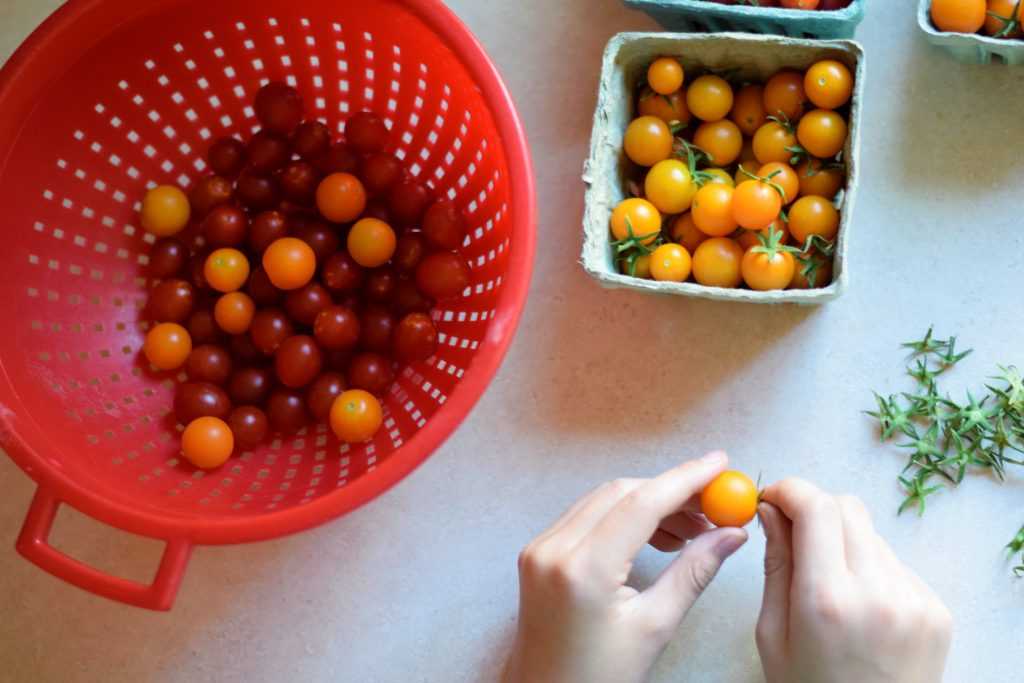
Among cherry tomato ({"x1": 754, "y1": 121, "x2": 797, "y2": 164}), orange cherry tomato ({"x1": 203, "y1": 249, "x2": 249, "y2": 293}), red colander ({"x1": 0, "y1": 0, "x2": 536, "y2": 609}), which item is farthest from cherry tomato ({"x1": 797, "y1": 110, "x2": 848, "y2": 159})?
orange cherry tomato ({"x1": 203, "y1": 249, "x2": 249, "y2": 293})

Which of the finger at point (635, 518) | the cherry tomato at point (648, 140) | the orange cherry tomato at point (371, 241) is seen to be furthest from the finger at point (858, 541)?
the orange cherry tomato at point (371, 241)

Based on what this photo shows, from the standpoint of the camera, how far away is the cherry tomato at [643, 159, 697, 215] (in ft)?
2.88

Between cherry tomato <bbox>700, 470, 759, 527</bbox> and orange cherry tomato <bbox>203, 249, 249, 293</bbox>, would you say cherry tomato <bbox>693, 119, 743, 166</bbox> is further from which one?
orange cherry tomato <bbox>203, 249, 249, 293</bbox>

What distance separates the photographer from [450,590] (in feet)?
3.18

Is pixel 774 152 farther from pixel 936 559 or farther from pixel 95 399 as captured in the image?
pixel 95 399

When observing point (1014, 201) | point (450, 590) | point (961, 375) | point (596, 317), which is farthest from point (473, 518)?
point (1014, 201)

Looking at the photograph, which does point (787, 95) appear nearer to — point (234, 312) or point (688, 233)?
point (688, 233)

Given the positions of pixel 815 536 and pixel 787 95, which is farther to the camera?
pixel 787 95

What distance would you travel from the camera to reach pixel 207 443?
2.85 feet

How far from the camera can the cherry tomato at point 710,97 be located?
2.94 feet

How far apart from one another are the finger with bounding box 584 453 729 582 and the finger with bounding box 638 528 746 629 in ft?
0.12

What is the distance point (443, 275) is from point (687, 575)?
329mm

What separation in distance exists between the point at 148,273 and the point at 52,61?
226 mm

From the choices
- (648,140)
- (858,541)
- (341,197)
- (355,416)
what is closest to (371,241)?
(341,197)
